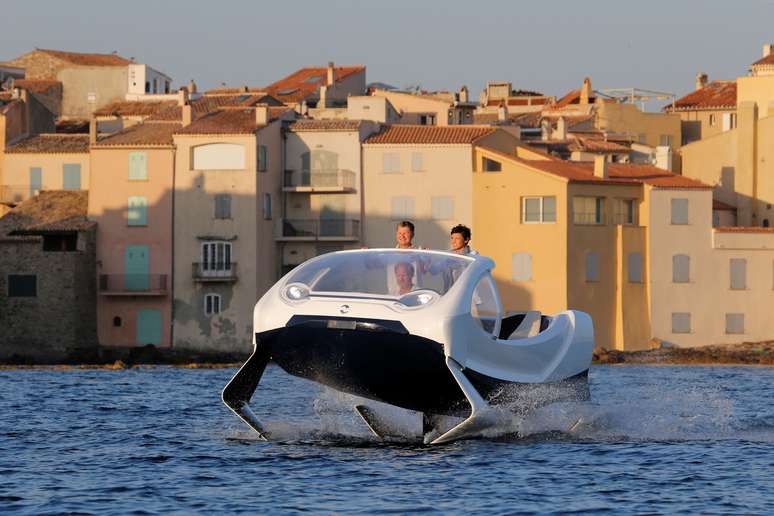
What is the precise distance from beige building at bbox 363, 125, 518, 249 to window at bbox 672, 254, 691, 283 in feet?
31.1

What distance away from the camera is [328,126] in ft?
289

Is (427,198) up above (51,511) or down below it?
above

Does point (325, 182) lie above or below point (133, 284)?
above

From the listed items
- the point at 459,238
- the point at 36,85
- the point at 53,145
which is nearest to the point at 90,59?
the point at 36,85

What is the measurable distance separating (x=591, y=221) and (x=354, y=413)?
55002 mm

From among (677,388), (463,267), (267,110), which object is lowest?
(677,388)

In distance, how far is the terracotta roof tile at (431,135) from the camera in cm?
8788

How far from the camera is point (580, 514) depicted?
21.8 meters

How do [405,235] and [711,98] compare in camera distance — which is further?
[711,98]

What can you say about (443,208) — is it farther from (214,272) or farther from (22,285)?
(22,285)

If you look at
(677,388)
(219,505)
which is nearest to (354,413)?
(219,505)

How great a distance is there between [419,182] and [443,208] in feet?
6.18

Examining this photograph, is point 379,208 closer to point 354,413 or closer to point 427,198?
point 427,198

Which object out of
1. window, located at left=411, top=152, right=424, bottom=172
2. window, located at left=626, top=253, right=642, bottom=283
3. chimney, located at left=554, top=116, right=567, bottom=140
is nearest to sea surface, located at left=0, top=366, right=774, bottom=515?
window, located at left=626, top=253, right=642, bottom=283
